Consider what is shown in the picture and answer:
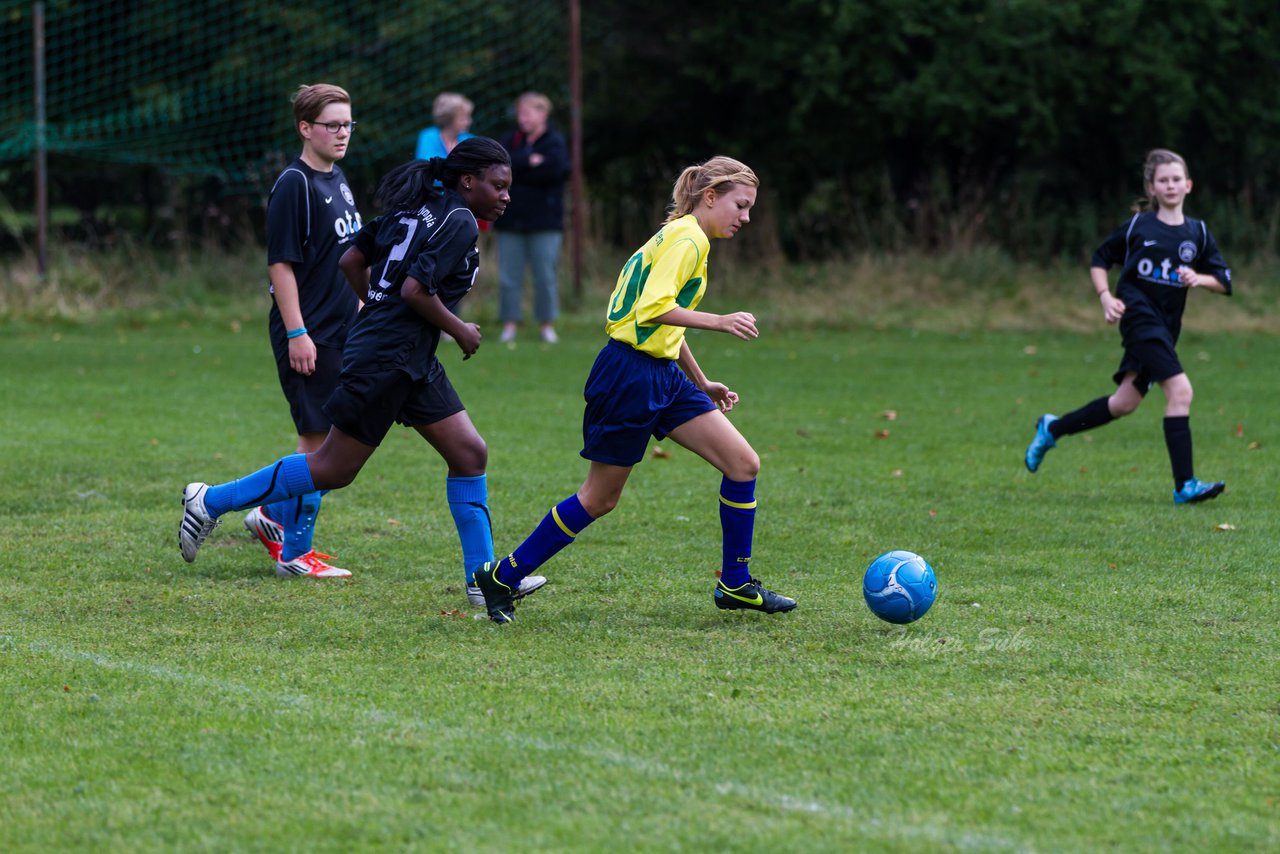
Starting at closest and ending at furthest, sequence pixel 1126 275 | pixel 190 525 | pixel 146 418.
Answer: pixel 190 525 < pixel 1126 275 < pixel 146 418

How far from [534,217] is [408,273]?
33.2 ft

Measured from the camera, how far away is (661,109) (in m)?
23.1

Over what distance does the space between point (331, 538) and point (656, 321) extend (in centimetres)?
251

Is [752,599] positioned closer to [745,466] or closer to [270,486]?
[745,466]

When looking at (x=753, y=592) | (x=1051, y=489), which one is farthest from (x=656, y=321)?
(x=1051, y=489)

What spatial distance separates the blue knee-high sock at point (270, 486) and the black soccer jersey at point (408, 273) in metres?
Answer: 0.49

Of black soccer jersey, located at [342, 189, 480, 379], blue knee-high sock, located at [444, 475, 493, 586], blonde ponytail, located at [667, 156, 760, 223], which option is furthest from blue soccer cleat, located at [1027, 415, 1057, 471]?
black soccer jersey, located at [342, 189, 480, 379]

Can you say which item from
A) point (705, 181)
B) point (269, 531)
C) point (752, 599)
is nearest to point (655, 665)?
point (752, 599)

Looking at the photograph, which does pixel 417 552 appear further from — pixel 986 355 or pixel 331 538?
pixel 986 355

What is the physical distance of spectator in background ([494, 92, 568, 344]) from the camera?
604 inches

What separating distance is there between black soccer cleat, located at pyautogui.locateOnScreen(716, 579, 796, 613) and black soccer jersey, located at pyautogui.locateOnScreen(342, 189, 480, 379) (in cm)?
136

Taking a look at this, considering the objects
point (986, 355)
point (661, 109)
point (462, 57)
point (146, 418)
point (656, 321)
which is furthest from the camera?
point (661, 109)

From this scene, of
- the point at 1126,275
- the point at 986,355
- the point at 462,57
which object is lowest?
the point at 986,355

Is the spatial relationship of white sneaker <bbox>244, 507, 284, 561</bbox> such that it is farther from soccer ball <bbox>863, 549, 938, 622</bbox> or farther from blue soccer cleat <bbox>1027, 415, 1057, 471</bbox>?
blue soccer cleat <bbox>1027, 415, 1057, 471</bbox>
